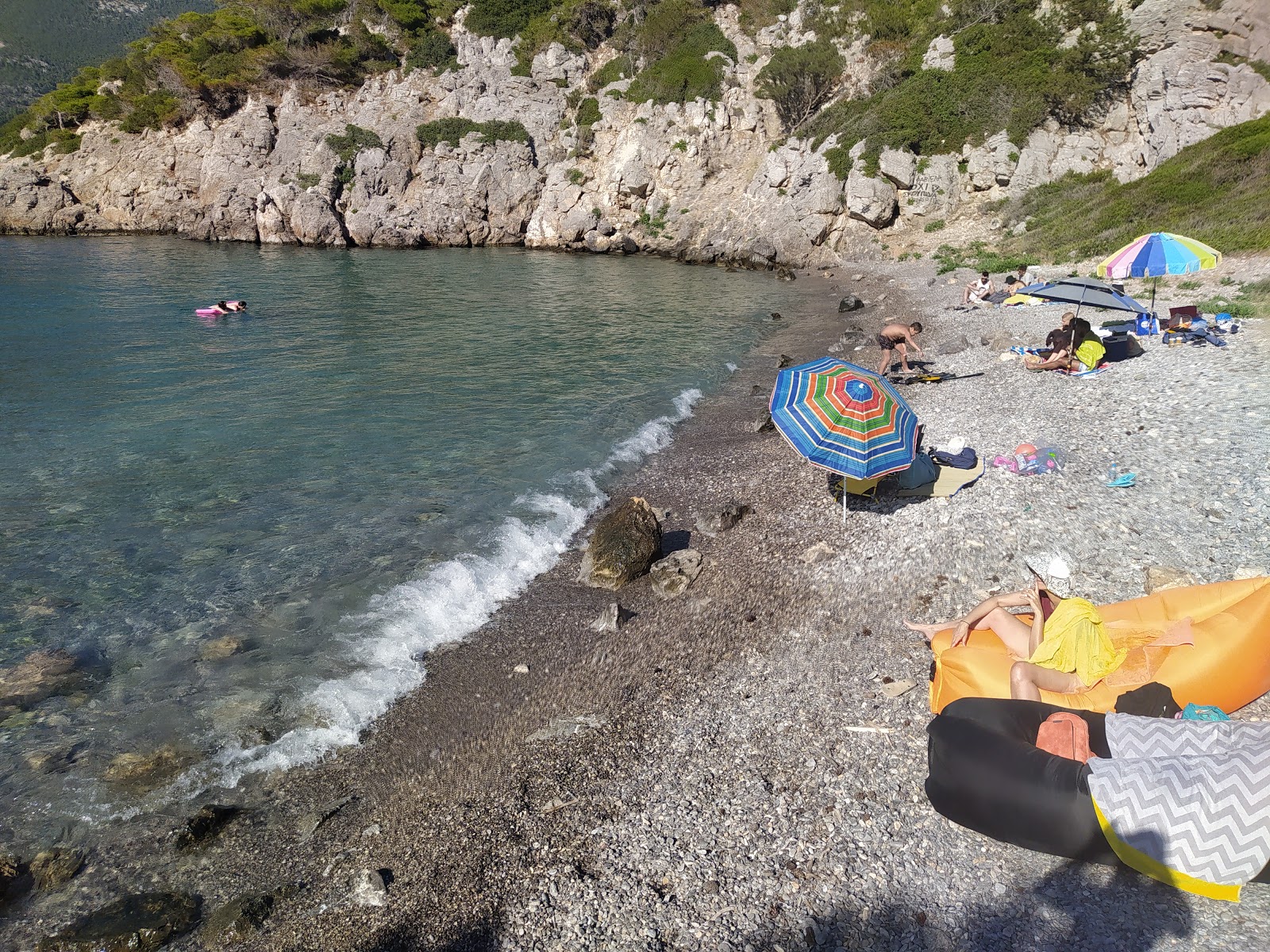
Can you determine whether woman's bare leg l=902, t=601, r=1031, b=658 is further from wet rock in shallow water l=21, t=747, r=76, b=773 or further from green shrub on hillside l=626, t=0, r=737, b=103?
green shrub on hillside l=626, t=0, r=737, b=103

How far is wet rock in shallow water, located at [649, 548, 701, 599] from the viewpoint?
9.62m

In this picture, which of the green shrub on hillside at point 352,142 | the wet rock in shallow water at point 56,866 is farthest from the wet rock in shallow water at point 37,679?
the green shrub on hillside at point 352,142

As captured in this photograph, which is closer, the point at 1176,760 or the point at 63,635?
the point at 1176,760

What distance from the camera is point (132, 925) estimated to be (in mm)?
5195

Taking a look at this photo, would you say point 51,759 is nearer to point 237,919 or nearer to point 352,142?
point 237,919

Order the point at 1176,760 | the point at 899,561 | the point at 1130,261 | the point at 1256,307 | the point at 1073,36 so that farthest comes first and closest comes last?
the point at 1073,36
the point at 1256,307
the point at 1130,261
the point at 899,561
the point at 1176,760

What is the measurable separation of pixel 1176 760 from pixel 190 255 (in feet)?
195

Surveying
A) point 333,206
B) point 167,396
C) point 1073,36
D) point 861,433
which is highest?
point 1073,36

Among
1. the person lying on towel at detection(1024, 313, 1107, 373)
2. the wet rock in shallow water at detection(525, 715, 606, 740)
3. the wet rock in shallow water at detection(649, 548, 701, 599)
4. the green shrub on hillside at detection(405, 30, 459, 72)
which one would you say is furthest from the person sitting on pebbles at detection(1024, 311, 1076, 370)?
the green shrub on hillside at detection(405, 30, 459, 72)

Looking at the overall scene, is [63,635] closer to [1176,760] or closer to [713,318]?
[1176,760]

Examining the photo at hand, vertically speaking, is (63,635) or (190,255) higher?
(190,255)

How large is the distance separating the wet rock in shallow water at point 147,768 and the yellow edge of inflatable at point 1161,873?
27.2 feet

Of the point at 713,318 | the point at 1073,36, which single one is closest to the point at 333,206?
the point at 713,318

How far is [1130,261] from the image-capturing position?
579 inches
